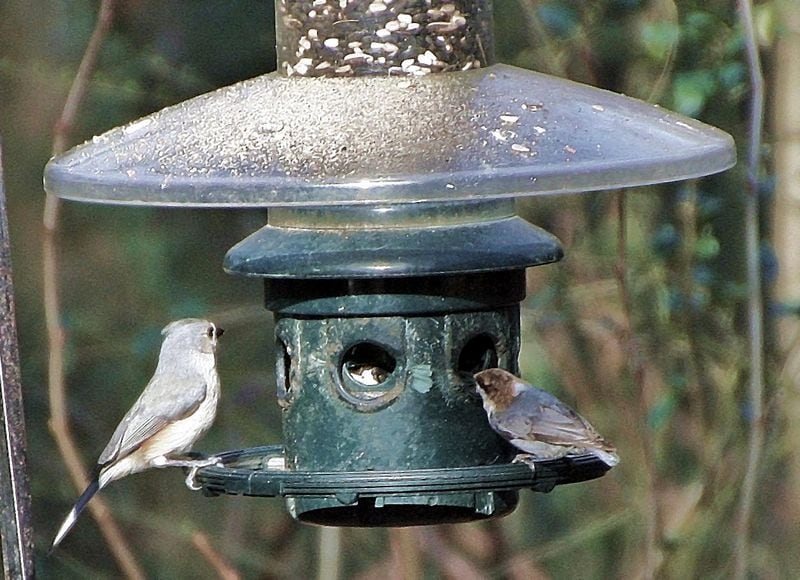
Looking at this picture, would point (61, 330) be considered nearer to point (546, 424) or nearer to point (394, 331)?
point (546, 424)

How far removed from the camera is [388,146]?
3.03 meters

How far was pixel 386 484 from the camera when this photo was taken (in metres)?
3.35

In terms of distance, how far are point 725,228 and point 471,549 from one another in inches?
63.0

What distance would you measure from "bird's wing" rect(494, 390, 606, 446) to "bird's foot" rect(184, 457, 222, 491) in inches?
27.0

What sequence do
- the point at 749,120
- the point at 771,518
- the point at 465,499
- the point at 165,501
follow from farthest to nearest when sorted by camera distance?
the point at 165,501, the point at 771,518, the point at 749,120, the point at 465,499

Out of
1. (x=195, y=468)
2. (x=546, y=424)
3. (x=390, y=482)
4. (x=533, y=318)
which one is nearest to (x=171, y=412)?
(x=195, y=468)

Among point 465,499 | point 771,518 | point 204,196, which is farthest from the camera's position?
point 771,518

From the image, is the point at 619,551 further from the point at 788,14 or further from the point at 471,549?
the point at 788,14

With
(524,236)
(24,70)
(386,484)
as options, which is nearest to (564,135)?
(524,236)

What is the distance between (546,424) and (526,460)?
405 mm

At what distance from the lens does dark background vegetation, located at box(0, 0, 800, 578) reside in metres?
6.20

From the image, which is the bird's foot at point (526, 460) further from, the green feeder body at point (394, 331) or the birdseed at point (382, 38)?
the birdseed at point (382, 38)

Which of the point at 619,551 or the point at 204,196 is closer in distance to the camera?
the point at 204,196

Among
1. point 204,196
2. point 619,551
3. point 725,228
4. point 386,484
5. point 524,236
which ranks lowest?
point 619,551
